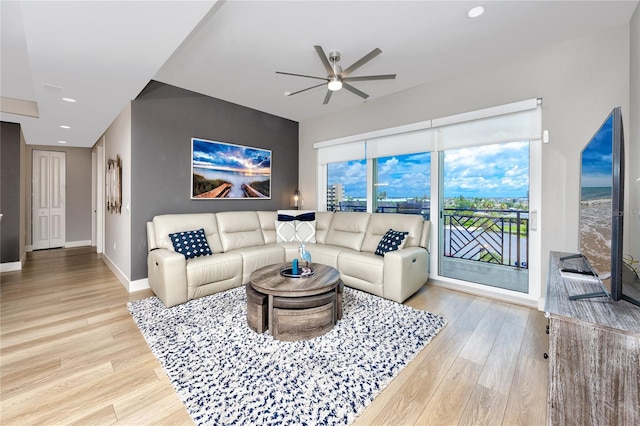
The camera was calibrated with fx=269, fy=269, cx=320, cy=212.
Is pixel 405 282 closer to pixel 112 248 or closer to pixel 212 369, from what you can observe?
pixel 212 369

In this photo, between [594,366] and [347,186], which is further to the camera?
[347,186]

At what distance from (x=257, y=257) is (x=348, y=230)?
1.42 metres

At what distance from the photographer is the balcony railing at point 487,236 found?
3879mm

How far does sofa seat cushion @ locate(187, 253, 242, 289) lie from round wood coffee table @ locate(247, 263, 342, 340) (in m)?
0.98

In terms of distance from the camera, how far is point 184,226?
11.6 feet

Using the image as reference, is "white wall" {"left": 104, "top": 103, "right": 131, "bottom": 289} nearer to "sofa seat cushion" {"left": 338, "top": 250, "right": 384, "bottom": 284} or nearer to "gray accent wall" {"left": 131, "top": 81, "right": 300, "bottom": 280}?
"gray accent wall" {"left": 131, "top": 81, "right": 300, "bottom": 280}

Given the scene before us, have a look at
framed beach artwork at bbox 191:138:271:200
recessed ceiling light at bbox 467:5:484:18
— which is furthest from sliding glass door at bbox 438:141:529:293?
framed beach artwork at bbox 191:138:271:200

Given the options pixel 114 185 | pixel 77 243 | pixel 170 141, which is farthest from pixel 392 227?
pixel 77 243

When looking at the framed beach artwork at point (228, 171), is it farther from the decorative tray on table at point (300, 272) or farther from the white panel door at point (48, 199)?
the white panel door at point (48, 199)

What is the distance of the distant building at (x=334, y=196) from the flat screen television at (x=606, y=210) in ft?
11.1

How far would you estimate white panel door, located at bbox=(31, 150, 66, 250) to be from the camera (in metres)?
5.91

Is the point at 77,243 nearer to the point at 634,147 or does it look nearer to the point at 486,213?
the point at 486,213

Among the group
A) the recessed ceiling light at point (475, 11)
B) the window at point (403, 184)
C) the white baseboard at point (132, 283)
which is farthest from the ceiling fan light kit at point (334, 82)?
the white baseboard at point (132, 283)

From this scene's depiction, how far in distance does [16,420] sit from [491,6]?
162 inches
